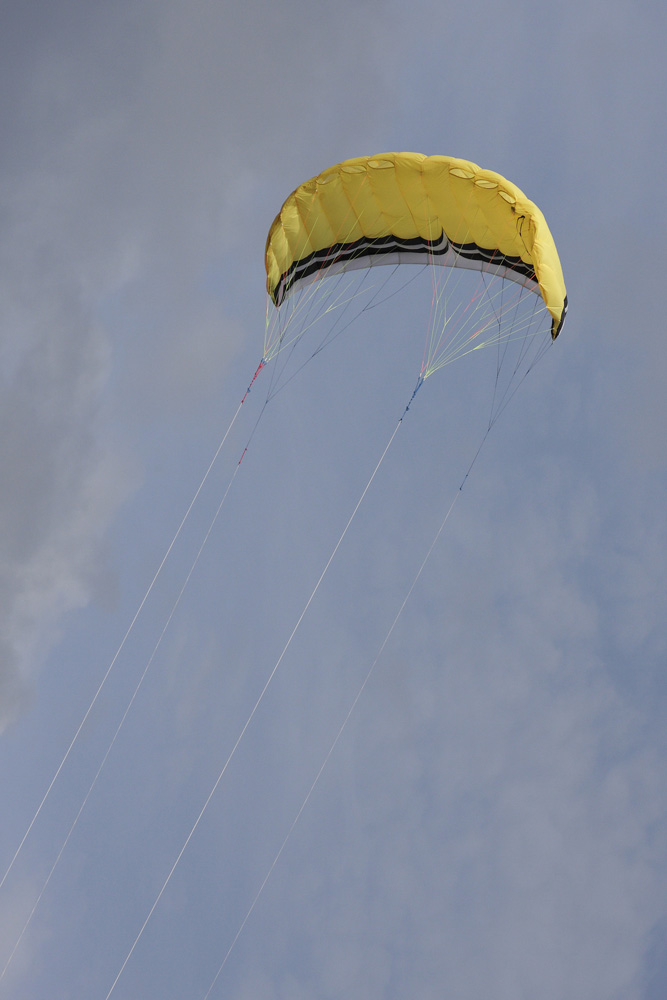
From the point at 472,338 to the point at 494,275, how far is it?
2313mm

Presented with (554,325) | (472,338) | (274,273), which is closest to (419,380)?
(472,338)

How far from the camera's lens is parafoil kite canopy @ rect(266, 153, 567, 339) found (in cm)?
2542

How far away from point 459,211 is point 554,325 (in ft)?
14.2

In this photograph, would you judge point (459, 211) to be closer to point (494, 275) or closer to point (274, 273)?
point (494, 275)

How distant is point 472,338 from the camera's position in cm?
2697

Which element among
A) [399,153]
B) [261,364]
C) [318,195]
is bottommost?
[261,364]

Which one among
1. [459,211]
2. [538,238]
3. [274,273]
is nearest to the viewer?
[538,238]

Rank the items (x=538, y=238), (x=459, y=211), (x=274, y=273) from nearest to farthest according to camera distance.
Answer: (x=538, y=238), (x=459, y=211), (x=274, y=273)

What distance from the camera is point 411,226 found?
28.0 metres

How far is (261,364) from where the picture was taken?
26.9 meters

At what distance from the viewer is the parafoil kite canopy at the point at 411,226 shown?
25422mm

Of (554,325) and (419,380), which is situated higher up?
(554,325)

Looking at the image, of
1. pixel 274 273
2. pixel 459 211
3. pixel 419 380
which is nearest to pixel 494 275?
pixel 459 211

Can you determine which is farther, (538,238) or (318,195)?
(318,195)
